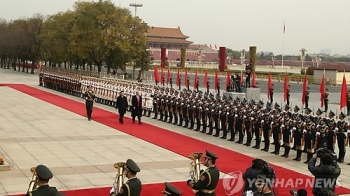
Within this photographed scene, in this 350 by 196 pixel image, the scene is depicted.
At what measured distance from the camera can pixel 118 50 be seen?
40.0m

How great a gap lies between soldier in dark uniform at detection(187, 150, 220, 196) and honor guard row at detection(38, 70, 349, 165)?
644cm

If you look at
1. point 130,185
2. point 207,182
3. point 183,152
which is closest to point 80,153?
point 183,152

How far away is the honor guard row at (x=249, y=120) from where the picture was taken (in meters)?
12.1

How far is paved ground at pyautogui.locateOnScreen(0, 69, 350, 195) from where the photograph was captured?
31.6ft

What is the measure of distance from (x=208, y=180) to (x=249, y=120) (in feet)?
27.1

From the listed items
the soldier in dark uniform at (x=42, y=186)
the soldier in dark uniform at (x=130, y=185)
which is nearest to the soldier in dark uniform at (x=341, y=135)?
the soldier in dark uniform at (x=130, y=185)

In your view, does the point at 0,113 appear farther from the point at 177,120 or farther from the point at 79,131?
the point at 177,120

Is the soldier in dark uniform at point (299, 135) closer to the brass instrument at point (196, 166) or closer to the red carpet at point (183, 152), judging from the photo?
the red carpet at point (183, 152)

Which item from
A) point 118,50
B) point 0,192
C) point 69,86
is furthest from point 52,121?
point 118,50

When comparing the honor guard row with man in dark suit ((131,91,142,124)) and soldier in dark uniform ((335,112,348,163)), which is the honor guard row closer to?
soldier in dark uniform ((335,112,348,163))

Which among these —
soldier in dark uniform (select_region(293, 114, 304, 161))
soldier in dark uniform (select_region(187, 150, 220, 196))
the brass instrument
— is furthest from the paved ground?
soldier in dark uniform (select_region(187, 150, 220, 196))

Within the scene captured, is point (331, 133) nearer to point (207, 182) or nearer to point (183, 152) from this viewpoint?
point (183, 152)

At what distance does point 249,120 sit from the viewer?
1378cm

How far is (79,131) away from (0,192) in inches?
288
